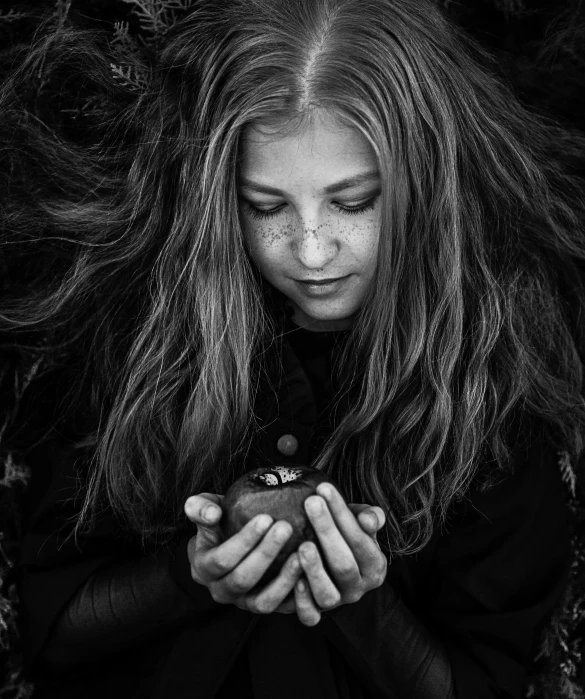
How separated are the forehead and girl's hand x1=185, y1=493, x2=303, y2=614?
2.36 ft

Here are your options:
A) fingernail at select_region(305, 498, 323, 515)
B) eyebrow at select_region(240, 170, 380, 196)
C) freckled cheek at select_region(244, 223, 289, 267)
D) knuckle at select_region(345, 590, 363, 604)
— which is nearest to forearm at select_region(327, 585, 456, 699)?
knuckle at select_region(345, 590, 363, 604)

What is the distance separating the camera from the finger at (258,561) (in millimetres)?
1639

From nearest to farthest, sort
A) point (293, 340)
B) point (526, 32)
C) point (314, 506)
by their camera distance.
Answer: point (314, 506), point (293, 340), point (526, 32)

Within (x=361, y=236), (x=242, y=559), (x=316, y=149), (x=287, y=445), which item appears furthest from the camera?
(x=287, y=445)

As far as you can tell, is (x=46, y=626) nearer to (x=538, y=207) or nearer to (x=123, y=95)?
(x=123, y=95)

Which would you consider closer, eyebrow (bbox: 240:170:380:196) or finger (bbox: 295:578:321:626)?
finger (bbox: 295:578:321:626)

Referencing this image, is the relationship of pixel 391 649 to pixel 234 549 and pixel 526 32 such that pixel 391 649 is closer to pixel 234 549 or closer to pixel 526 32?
pixel 234 549

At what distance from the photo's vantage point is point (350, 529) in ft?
5.55

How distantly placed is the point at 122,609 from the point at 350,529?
766mm

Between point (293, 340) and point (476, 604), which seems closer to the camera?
point (476, 604)

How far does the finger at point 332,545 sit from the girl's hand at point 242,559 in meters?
0.06

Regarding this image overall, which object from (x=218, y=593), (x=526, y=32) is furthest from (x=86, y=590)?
(x=526, y=32)

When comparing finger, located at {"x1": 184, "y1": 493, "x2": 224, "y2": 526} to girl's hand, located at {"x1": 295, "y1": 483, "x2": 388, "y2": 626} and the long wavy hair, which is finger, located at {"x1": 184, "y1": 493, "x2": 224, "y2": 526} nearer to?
girl's hand, located at {"x1": 295, "y1": 483, "x2": 388, "y2": 626}

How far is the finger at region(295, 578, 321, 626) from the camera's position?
1744 mm
